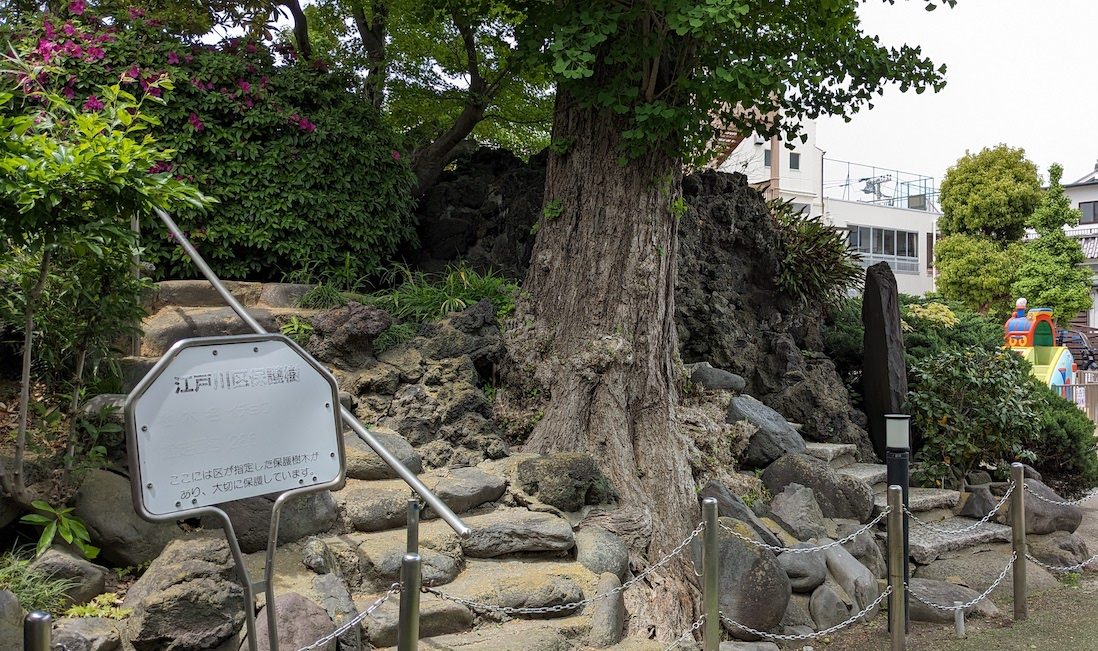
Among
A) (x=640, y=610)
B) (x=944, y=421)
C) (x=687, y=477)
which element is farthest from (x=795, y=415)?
(x=640, y=610)

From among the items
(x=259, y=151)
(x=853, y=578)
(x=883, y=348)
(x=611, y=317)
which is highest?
(x=259, y=151)

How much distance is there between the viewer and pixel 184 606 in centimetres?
384

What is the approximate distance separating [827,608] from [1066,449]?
17.4 feet

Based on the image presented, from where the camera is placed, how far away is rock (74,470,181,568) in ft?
14.8

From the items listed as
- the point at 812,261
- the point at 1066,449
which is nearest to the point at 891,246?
the point at 812,261

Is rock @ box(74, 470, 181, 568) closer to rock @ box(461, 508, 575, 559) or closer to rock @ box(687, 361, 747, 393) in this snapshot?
rock @ box(461, 508, 575, 559)

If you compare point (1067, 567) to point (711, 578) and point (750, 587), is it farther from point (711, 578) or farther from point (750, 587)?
point (711, 578)

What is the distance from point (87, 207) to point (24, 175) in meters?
0.34

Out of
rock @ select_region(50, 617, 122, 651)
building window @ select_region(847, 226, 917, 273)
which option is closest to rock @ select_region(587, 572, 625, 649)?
rock @ select_region(50, 617, 122, 651)

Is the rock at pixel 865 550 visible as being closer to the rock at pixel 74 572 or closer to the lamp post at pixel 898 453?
the lamp post at pixel 898 453

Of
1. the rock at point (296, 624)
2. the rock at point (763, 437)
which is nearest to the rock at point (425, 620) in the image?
the rock at point (296, 624)

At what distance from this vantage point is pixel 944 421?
360 inches

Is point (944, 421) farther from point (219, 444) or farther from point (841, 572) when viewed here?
point (219, 444)

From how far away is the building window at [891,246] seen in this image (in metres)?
34.4
